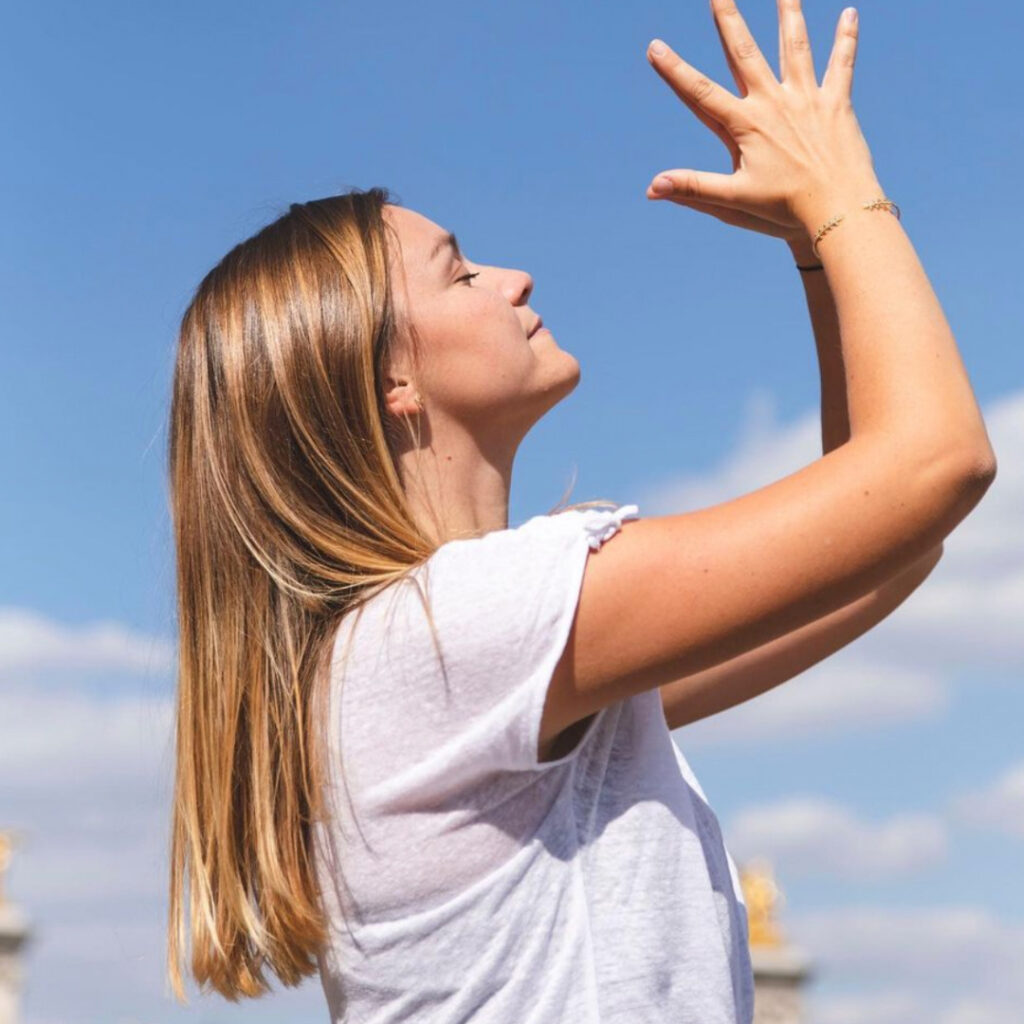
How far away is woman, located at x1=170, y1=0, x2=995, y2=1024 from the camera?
7.92 ft

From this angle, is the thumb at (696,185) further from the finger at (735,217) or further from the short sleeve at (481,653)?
the short sleeve at (481,653)

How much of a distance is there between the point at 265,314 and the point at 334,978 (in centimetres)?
106

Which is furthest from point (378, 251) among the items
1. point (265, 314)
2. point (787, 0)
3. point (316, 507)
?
point (787, 0)

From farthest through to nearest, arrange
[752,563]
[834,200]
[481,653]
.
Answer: [834,200] → [481,653] → [752,563]

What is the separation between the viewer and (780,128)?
2701 mm

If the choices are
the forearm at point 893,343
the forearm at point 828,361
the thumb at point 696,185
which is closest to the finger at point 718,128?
the thumb at point 696,185

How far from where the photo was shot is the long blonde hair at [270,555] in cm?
267

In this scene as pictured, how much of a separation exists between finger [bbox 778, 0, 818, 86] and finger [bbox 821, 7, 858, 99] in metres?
0.03

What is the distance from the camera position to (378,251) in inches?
116

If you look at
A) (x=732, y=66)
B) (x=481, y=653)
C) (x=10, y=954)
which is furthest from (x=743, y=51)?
(x=10, y=954)

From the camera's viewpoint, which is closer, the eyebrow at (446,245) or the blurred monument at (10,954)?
the eyebrow at (446,245)

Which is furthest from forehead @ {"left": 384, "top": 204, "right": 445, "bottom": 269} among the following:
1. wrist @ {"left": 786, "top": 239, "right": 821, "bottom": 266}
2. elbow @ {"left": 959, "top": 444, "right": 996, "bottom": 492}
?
elbow @ {"left": 959, "top": 444, "right": 996, "bottom": 492}

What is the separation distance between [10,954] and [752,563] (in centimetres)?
2127

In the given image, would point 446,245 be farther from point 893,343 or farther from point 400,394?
point 893,343
